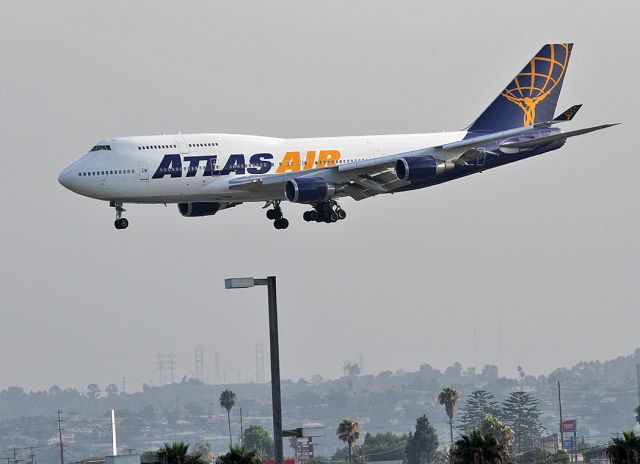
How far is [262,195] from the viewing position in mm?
95750

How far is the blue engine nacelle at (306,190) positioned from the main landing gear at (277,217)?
957 centimetres

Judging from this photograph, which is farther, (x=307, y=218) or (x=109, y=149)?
(x=307, y=218)

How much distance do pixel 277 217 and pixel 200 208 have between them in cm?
638

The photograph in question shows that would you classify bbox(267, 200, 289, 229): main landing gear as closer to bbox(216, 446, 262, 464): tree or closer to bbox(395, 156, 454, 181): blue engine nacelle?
bbox(395, 156, 454, 181): blue engine nacelle

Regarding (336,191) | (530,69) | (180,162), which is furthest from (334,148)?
(530,69)

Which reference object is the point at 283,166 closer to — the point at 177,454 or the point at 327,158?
the point at 327,158

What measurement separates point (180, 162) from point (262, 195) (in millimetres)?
6585

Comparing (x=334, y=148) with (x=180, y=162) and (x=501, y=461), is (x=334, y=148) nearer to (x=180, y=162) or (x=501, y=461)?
(x=180, y=162)

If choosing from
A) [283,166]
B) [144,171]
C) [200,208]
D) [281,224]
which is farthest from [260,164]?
[281,224]

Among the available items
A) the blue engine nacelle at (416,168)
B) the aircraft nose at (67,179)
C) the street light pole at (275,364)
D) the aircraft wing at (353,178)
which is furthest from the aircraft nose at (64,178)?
the street light pole at (275,364)

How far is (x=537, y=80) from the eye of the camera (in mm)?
112500

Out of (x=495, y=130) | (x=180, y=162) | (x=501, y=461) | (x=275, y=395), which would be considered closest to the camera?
(x=275, y=395)

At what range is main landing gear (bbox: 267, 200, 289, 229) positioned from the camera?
4082 inches

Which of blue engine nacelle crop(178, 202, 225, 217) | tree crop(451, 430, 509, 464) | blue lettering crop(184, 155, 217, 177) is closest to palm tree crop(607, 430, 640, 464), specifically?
tree crop(451, 430, 509, 464)
